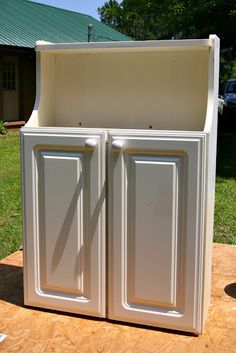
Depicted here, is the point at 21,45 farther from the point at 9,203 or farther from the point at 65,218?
the point at 65,218

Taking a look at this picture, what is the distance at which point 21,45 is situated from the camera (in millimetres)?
15227

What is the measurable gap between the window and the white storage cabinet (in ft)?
47.4

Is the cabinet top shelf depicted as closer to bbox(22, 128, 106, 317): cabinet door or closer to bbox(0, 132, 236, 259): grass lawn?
bbox(22, 128, 106, 317): cabinet door

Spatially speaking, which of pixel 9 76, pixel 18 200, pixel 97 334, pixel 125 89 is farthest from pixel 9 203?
pixel 9 76

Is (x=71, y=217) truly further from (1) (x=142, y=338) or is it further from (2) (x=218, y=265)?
(2) (x=218, y=265)

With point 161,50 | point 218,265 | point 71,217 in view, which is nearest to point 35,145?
point 71,217

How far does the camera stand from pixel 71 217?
9.95 ft

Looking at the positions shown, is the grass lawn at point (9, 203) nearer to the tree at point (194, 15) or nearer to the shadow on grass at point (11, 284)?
the shadow on grass at point (11, 284)

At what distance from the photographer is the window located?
1725 centimetres

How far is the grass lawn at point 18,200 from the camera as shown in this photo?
5.30 m

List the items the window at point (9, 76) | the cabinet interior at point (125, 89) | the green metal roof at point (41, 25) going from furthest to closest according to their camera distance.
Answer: the window at point (9, 76) → the green metal roof at point (41, 25) → the cabinet interior at point (125, 89)

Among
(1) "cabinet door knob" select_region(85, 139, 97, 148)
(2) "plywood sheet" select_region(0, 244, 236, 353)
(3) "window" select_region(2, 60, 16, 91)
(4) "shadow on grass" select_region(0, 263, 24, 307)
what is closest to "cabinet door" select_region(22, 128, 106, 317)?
(1) "cabinet door knob" select_region(85, 139, 97, 148)

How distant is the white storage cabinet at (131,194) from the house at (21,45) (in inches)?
481

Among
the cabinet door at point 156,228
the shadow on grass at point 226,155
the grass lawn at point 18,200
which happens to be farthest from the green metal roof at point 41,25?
the cabinet door at point 156,228
